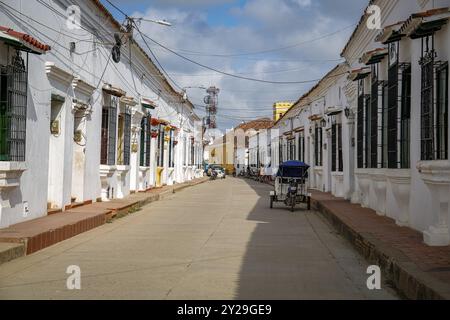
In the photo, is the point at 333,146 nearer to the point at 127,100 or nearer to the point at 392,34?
the point at 127,100

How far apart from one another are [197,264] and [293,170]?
1165 centimetres

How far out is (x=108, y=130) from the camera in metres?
18.6

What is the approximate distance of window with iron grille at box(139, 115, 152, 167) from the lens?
81.4 ft

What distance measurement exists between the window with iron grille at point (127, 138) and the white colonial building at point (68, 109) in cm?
3

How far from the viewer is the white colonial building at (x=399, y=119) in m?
9.55

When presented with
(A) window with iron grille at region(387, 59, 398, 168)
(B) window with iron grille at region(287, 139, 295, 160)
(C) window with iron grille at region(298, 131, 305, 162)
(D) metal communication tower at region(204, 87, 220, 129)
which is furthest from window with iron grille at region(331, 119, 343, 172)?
(D) metal communication tower at region(204, 87, 220, 129)

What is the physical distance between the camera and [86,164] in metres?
16.6

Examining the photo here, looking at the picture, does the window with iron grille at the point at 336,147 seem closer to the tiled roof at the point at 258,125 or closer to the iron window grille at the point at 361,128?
the iron window grille at the point at 361,128

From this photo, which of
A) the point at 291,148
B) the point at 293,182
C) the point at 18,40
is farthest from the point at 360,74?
the point at 291,148

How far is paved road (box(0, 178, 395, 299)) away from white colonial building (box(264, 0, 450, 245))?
1.62 metres

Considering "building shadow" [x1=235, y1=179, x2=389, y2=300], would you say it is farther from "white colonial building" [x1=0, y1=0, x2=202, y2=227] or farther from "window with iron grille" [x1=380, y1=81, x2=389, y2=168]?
"white colonial building" [x1=0, y1=0, x2=202, y2=227]

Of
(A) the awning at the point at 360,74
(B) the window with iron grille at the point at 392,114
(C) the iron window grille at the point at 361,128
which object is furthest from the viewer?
(C) the iron window grille at the point at 361,128

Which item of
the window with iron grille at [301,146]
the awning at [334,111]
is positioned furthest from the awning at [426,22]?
the window with iron grille at [301,146]
